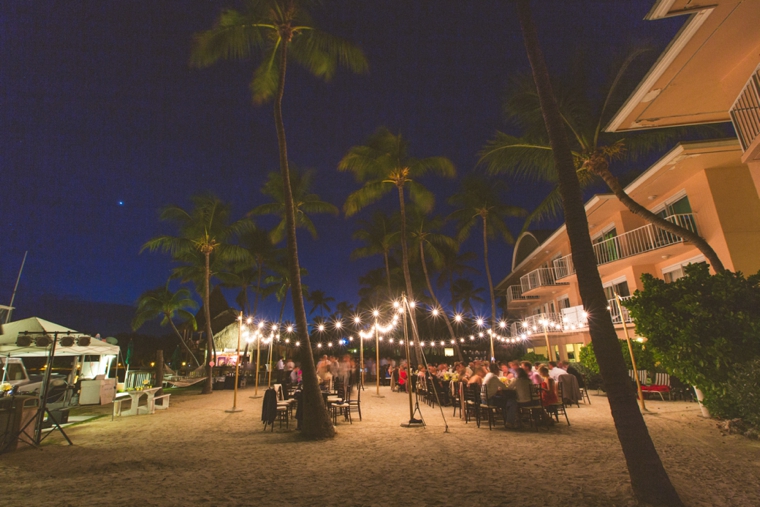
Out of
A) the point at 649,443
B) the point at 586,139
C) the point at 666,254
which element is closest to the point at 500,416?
the point at 649,443

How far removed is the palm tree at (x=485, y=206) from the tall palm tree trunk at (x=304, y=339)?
56.8ft

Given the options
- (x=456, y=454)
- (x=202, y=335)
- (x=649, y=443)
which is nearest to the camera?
(x=649, y=443)

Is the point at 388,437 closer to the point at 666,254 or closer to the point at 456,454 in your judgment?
the point at 456,454

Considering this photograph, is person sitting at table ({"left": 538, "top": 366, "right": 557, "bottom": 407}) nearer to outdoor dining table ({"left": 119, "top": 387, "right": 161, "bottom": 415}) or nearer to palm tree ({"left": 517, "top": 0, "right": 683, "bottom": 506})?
palm tree ({"left": 517, "top": 0, "right": 683, "bottom": 506})

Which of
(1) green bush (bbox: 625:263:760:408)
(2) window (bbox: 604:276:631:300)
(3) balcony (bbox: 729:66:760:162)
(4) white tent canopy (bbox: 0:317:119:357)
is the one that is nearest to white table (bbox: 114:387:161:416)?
(4) white tent canopy (bbox: 0:317:119:357)

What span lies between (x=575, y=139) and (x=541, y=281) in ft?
41.9

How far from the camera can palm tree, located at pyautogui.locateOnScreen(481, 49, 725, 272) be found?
11.4 metres

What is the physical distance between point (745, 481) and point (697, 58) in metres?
7.29

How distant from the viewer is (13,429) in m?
7.66

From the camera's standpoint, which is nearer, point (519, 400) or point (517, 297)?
point (519, 400)

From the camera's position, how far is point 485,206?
1003 inches

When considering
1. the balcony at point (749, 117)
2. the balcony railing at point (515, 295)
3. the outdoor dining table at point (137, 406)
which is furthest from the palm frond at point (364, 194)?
the balcony railing at point (515, 295)

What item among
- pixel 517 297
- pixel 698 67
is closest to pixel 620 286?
pixel 517 297

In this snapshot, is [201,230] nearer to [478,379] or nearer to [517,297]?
[478,379]
